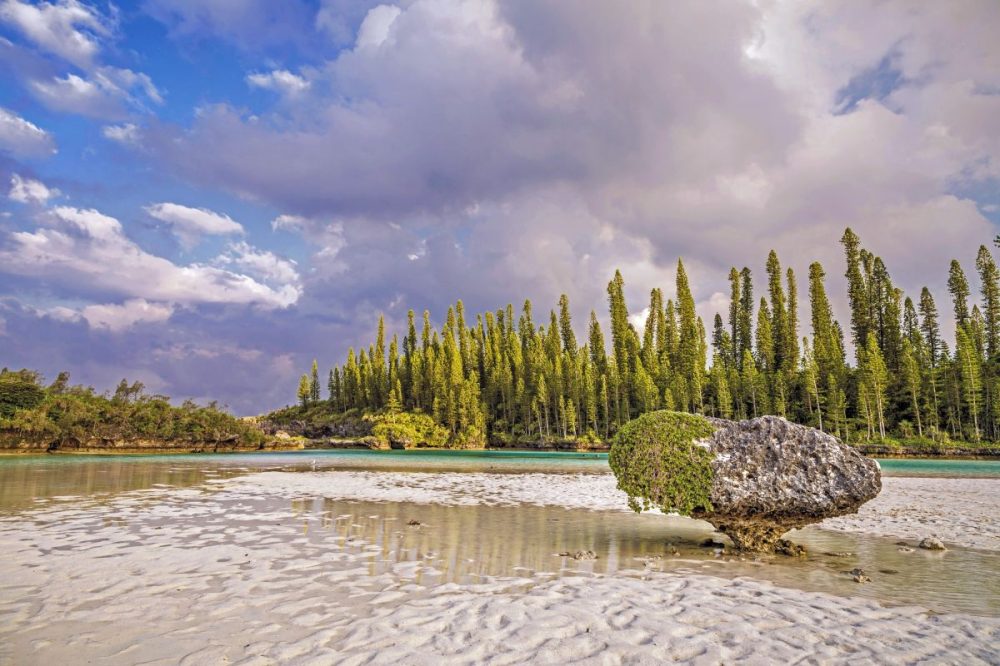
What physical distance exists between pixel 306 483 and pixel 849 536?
19295 mm

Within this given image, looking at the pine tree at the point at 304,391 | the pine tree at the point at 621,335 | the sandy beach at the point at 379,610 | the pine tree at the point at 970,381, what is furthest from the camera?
the pine tree at the point at 304,391

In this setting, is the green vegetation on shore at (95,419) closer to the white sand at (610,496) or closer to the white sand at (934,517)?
the white sand at (610,496)

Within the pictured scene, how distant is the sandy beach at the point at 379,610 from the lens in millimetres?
5031

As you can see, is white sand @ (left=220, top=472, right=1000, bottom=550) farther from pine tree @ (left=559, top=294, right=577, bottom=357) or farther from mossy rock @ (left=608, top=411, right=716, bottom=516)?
pine tree @ (left=559, top=294, right=577, bottom=357)

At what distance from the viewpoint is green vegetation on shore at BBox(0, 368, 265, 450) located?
49.4m

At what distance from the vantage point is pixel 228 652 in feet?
16.2

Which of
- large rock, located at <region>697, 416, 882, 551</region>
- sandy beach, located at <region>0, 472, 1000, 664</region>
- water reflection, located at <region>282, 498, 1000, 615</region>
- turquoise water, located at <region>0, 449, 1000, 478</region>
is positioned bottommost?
turquoise water, located at <region>0, 449, 1000, 478</region>

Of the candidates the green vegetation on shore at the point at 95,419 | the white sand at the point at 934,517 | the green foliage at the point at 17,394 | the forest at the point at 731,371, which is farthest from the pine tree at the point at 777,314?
the green foliage at the point at 17,394

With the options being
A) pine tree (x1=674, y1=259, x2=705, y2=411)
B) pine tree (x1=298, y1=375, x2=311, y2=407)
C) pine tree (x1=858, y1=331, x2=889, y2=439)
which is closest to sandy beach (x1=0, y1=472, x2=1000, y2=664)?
pine tree (x1=858, y1=331, x2=889, y2=439)

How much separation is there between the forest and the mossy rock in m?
63.4

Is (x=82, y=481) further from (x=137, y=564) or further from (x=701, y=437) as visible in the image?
(x=701, y=437)

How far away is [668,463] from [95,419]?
63788mm

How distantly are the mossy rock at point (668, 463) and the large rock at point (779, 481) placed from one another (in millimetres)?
197

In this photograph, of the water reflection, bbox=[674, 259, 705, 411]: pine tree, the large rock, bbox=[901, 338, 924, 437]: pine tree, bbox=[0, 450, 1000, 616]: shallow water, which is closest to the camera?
the water reflection
